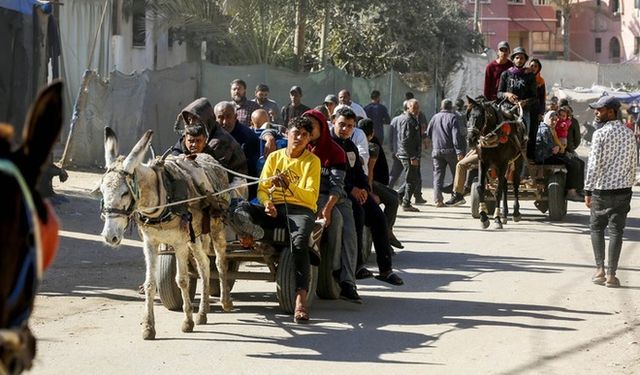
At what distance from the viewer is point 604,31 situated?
9244cm

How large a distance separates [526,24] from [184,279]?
268 feet

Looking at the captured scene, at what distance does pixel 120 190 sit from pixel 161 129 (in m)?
17.1

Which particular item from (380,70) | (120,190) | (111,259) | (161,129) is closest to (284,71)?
(161,129)

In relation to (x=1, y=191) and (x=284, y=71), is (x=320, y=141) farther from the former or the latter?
(x=284, y=71)

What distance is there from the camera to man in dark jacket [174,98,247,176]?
1099 cm

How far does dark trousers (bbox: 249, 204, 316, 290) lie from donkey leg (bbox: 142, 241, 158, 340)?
3.49 feet

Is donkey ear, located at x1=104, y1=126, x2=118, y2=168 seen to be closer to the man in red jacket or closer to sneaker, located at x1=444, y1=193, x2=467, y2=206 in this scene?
the man in red jacket

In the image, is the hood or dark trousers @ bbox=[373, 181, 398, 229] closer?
the hood

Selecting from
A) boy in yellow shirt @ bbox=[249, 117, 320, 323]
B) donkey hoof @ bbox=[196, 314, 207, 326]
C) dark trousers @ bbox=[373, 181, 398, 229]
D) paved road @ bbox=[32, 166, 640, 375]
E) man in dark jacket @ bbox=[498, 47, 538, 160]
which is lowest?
paved road @ bbox=[32, 166, 640, 375]

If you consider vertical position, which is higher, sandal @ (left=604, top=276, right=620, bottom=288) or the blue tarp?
the blue tarp

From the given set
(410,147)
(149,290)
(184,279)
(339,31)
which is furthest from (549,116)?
(339,31)

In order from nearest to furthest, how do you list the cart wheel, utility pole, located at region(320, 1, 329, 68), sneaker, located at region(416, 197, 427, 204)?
the cart wheel, sneaker, located at region(416, 197, 427, 204), utility pole, located at region(320, 1, 329, 68)

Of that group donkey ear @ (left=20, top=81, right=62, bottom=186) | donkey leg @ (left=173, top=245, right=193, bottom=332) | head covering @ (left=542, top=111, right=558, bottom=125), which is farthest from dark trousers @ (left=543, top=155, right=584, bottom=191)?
donkey ear @ (left=20, top=81, right=62, bottom=186)

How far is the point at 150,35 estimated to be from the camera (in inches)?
1448
